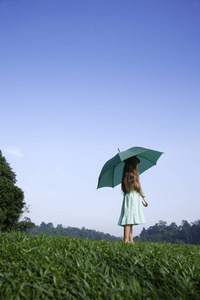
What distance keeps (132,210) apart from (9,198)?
26968 millimetres

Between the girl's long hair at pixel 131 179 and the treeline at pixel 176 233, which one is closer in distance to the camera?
the girl's long hair at pixel 131 179

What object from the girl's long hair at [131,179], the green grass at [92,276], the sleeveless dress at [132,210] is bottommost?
the green grass at [92,276]

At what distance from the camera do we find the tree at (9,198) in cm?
3180

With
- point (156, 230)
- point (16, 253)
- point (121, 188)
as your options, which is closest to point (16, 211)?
point (121, 188)

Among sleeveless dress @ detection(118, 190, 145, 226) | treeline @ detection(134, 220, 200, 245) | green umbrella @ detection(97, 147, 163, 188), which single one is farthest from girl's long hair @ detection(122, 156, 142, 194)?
treeline @ detection(134, 220, 200, 245)

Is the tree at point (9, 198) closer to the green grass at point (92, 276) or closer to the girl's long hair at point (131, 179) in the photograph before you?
the girl's long hair at point (131, 179)

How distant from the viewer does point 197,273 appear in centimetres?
411

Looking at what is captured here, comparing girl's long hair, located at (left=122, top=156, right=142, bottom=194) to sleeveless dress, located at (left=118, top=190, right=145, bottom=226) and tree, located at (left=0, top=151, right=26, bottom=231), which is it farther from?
tree, located at (left=0, top=151, right=26, bottom=231)

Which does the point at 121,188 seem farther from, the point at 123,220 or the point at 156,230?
→ the point at 156,230

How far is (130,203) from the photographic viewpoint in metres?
8.01

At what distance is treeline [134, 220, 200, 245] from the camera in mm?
109438

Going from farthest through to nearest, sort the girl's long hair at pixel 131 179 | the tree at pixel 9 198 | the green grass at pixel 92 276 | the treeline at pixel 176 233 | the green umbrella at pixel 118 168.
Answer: the treeline at pixel 176 233 → the tree at pixel 9 198 → the green umbrella at pixel 118 168 → the girl's long hair at pixel 131 179 → the green grass at pixel 92 276

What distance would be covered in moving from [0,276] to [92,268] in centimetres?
131

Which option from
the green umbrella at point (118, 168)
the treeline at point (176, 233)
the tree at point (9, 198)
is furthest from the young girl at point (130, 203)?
the treeline at point (176, 233)
